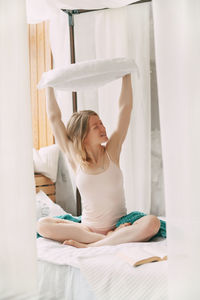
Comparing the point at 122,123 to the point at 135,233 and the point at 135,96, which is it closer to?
the point at 135,96

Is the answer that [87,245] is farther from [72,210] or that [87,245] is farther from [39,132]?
[39,132]

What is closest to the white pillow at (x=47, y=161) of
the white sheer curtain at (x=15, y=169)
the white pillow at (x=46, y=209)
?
the white pillow at (x=46, y=209)

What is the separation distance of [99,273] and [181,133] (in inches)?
26.2

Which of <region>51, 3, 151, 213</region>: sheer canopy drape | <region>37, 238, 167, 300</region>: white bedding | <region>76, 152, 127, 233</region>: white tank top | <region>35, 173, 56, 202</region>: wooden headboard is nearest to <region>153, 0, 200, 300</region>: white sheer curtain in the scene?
<region>37, 238, 167, 300</region>: white bedding

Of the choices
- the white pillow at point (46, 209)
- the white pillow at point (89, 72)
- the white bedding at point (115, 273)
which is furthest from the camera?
the white pillow at point (46, 209)

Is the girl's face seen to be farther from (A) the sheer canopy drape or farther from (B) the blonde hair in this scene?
(A) the sheer canopy drape

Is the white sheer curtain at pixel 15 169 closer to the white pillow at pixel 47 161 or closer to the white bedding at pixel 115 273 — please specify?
the white bedding at pixel 115 273

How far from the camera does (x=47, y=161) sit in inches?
124

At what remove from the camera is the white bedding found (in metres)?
1.49

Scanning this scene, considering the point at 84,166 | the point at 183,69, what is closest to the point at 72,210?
the point at 84,166

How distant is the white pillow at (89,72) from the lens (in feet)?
6.84

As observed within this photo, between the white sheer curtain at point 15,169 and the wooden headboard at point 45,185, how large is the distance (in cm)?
154

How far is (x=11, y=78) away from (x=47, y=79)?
65cm

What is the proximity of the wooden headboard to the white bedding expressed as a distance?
1.31 metres
